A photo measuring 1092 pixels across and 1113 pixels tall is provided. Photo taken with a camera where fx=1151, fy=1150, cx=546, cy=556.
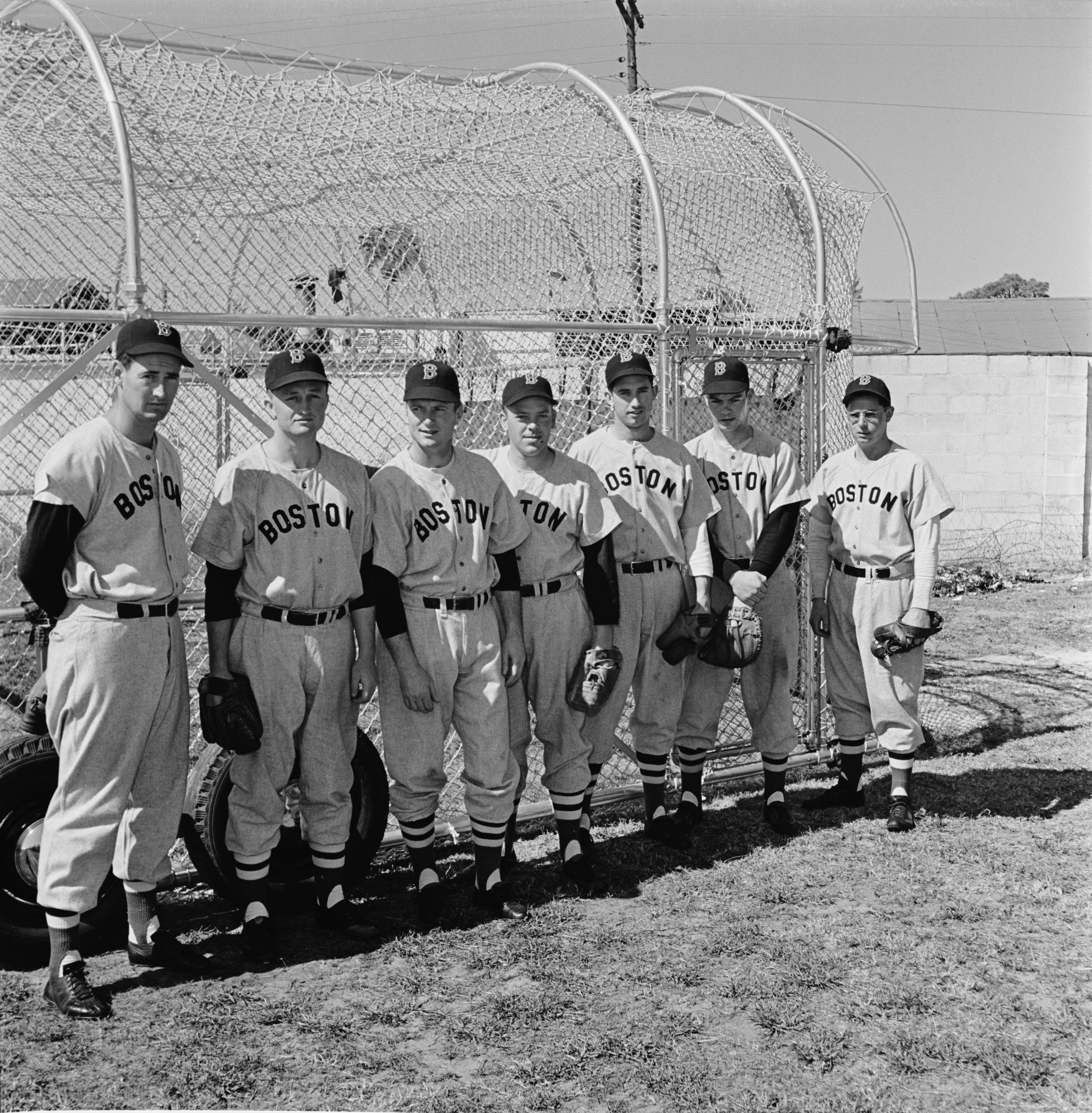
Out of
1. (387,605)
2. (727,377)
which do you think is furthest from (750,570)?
(387,605)

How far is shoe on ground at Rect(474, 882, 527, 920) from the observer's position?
4.17m

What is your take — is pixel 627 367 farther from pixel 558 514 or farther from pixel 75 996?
pixel 75 996

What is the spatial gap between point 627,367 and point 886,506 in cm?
142

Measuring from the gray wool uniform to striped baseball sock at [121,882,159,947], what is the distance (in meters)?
0.18

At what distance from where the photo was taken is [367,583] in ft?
13.2

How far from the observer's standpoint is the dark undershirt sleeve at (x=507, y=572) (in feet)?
14.0

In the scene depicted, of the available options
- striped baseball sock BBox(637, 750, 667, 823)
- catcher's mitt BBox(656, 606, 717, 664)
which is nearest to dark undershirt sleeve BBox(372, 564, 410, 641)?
catcher's mitt BBox(656, 606, 717, 664)

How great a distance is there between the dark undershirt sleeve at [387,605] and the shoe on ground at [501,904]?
1031 millimetres

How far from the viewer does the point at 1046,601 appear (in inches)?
444

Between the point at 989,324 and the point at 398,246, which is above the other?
the point at 989,324

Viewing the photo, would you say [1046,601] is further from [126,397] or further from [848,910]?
[126,397]

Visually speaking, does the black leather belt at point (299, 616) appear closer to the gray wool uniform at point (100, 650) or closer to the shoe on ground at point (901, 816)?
the gray wool uniform at point (100, 650)

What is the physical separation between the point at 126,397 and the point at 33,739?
120cm

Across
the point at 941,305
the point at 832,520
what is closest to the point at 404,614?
the point at 832,520
